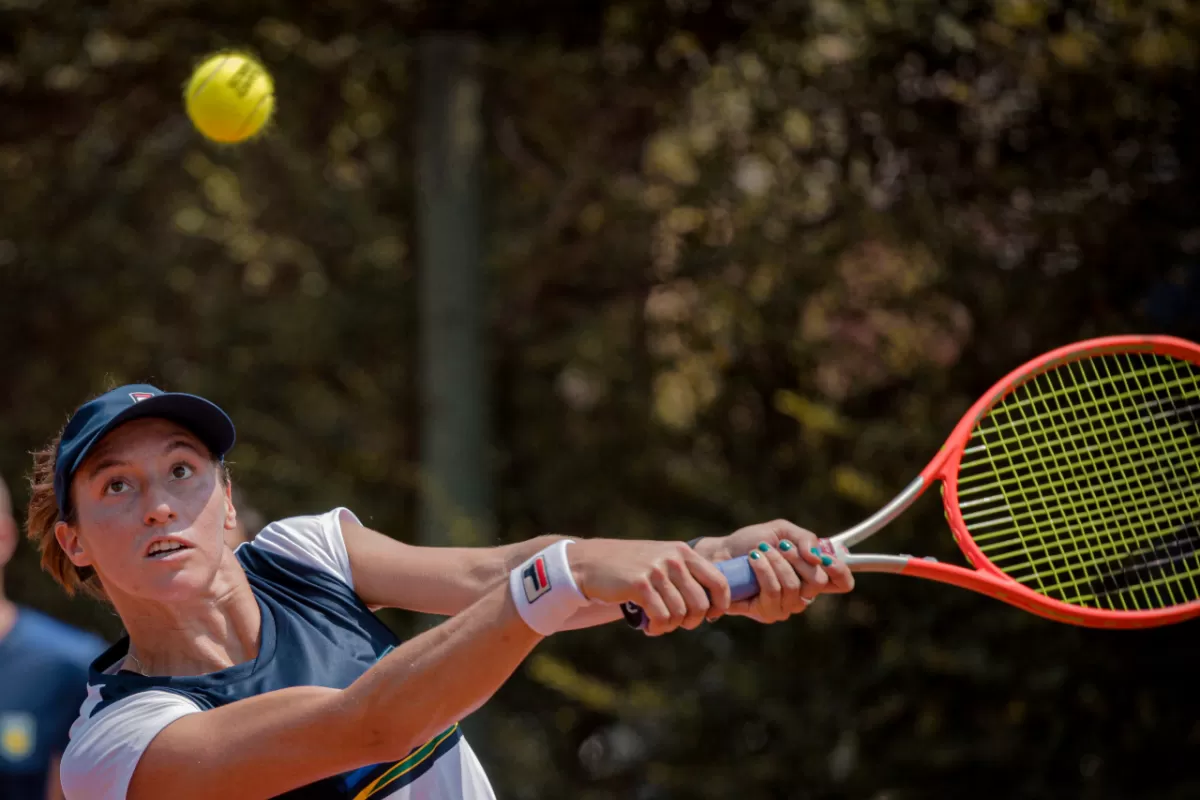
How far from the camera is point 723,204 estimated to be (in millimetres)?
5344

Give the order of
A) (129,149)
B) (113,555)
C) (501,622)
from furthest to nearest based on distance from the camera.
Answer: (129,149)
(113,555)
(501,622)

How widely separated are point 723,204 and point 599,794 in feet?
7.67

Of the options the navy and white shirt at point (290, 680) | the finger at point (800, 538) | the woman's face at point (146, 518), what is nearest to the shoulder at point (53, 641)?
the navy and white shirt at point (290, 680)

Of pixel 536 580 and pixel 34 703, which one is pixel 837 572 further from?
pixel 34 703

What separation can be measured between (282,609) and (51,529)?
0.40 metres

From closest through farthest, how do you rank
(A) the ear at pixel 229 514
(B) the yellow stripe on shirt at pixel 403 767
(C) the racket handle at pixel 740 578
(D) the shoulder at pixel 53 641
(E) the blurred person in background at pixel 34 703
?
(C) the racket handle at pixel 740 578 → (B) the yellow stripe on shirt at pixel 403 767 → (A) the ear at pixel 229 514 → (E) the blurred person in background at pixel 34 703 → (D) the shoulder at pixel 53 641

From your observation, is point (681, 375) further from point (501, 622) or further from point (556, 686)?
point (501, 622)

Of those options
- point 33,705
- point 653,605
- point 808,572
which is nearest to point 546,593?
point 653,605

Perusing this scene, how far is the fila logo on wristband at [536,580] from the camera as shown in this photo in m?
1.81

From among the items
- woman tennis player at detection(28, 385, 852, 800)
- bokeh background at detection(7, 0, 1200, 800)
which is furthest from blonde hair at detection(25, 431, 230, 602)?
bokeh background at detection(7, 0, 1200, 800)

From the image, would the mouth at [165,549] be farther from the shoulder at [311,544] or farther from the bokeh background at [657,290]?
the bokeh background at [657,290]

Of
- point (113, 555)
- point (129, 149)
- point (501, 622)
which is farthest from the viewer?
point (129, 149)

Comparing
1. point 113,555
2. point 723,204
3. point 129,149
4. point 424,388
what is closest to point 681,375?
point 723,204

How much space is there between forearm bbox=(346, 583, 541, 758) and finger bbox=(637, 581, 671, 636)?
0.14 meters
